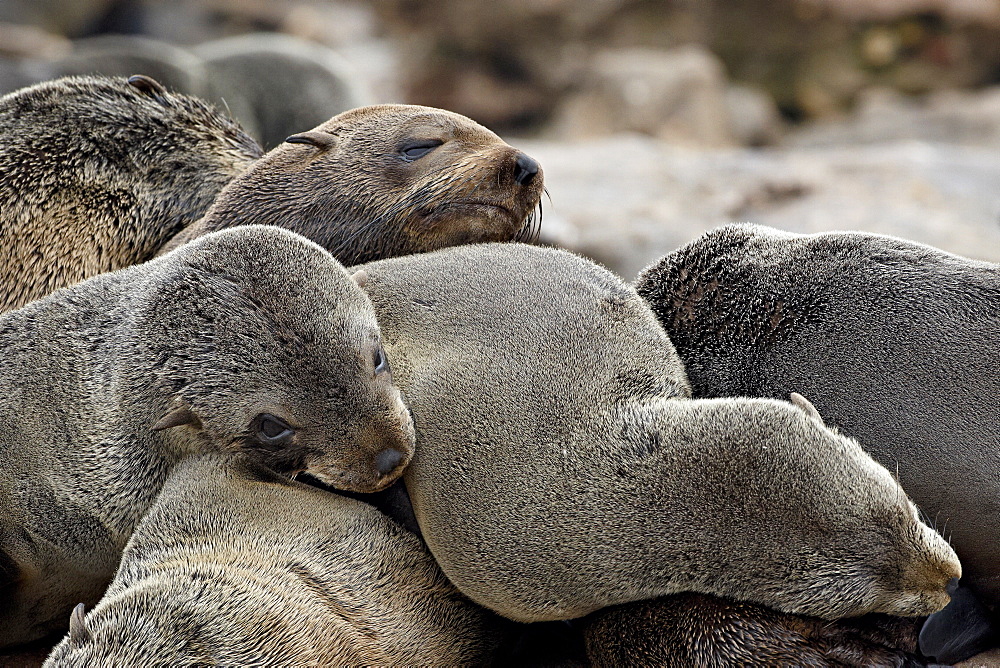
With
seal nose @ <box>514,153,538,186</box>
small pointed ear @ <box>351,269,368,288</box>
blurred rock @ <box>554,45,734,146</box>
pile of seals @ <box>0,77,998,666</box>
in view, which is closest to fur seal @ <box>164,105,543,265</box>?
seal nose @ <box>514,153,538,186</box>

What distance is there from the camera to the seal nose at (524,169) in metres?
4.27

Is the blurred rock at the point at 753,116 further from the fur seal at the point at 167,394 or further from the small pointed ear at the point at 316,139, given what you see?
the fur seal at the point at 167,394

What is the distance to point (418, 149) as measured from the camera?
4.45m

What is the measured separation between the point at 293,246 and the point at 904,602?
85.0 inches

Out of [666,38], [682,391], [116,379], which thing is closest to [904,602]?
[682,391]

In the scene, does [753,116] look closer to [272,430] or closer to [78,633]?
[272,430]

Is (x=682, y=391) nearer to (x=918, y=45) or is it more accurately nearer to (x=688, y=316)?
(x=688, y=316)

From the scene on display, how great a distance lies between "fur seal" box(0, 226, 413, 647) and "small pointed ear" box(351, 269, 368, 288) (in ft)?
0.53

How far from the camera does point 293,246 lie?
346 centimetres

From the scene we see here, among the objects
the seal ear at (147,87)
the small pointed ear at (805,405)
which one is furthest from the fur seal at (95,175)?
the small pointed ear at (805,405)

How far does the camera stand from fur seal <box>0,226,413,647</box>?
3.23 m

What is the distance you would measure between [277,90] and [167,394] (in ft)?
21.5

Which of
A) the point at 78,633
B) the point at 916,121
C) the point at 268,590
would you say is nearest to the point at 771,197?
the point at 268,590

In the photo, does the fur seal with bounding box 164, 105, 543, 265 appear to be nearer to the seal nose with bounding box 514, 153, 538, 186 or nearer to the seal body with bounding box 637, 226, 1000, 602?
the seal nose with bounding box 514, 153, 538, 186
